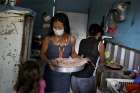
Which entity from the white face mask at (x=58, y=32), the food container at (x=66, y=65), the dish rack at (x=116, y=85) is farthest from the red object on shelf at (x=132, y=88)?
the white face mask at (x=58, y=32)

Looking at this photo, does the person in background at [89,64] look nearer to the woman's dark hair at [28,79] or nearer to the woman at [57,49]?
the woman at [57,49]

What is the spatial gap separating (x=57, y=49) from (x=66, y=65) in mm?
174

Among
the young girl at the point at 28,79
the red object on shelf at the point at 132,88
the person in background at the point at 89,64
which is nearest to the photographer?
the young girl at the point at 28,79

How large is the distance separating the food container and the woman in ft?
0.17

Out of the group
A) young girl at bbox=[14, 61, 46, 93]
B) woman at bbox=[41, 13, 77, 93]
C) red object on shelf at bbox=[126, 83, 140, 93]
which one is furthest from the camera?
woman at bbox=[41, 13, 77, 93]

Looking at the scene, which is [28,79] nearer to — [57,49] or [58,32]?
[57,49]

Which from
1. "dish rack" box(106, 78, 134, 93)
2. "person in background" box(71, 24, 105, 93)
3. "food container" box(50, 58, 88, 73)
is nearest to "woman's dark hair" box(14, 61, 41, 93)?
"food container" box(50, 58, 88, 73)

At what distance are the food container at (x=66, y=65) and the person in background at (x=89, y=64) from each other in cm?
59

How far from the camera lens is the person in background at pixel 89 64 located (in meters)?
3.21

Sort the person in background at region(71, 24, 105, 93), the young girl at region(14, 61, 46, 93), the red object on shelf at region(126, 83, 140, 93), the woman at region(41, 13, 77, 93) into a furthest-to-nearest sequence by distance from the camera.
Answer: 1. the person in background at region(71, 24, 105, 93)
2. the woman at region(41, 13, 77, 93)
3. the red object on shelf at region(126, 83, 140, 93)
4. the young girl at region(14, 61, 46, 93)

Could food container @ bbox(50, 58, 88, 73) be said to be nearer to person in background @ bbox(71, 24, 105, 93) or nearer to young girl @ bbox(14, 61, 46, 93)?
young girl @ bbox(14, 61, 46, 93)

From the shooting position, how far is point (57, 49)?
8.32 feet

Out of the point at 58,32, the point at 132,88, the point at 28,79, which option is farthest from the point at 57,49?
the point at 132,88

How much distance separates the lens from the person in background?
3.21 metres
